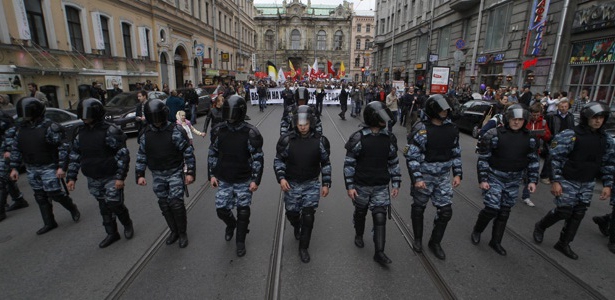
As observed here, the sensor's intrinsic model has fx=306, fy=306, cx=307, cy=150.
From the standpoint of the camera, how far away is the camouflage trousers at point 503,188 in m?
3.71

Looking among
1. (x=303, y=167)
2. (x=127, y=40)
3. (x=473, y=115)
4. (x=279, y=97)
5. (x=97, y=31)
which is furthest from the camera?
(x=279, y=97)

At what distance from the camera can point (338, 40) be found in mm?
72250

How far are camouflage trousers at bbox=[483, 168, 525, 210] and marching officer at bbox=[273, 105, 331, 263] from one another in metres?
2.05

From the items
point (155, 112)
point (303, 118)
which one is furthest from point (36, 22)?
point (303, 118)

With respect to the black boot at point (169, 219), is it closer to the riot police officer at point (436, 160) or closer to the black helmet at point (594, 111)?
the riot police officer at point (436, 160)

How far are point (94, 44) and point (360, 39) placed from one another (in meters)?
65.3

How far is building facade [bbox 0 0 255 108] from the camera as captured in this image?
12.0 meters

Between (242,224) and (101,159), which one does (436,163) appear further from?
(101,159)

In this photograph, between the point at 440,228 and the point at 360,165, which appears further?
the point at 440,228

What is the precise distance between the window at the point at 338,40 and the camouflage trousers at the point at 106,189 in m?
73.3

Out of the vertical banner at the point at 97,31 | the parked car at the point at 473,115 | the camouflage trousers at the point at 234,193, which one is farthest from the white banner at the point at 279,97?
the camouflage trousers at the point at 234,193

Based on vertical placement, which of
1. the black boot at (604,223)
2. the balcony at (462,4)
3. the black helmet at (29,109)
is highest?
the balcony at (462,4)

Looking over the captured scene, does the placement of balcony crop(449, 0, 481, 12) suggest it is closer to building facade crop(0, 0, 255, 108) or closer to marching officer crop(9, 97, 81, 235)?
building facade crop(0, 0, 255, 108)

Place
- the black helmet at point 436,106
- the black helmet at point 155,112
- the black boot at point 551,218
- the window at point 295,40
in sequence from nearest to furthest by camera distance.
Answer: the black helmet at point 436,106
the black helmet at point 155,112
the black boot at point 551,218
the window at point 295,40
